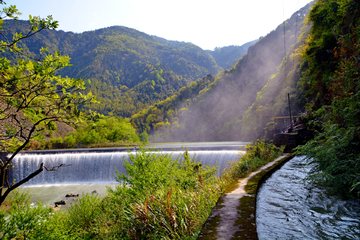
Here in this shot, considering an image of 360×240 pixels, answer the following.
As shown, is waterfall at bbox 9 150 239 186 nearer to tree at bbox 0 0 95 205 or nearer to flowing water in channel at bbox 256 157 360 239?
flowing water in channel at bbox 256 157 360 239

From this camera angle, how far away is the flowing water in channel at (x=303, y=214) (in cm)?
318

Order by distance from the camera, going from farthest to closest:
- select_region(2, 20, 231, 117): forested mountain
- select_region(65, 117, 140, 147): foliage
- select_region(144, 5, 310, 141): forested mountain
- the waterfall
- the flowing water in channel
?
1. select_region(2, 20, 231, 117): forested mountain
2. select_region(144, 5, 310, 141): forested mountain
3. select_region(65, 117, 140, 147): foliage
4. the waterfall
5. the flowing water in channel

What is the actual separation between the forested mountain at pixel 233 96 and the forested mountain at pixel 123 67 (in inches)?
1657

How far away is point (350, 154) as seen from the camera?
13.6 ft

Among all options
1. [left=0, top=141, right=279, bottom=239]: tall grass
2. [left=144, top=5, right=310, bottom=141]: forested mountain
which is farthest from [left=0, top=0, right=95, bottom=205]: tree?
[left=144, top=5, right=310, bottom=141]: forested mountain

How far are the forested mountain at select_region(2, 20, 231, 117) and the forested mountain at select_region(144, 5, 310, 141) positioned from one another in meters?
42.1

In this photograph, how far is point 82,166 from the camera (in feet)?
60.0

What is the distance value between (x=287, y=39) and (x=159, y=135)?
63.7m

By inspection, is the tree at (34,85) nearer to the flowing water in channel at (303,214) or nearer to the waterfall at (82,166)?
the flowing water in channel at (303,214)

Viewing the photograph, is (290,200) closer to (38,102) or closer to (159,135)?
(38,102)

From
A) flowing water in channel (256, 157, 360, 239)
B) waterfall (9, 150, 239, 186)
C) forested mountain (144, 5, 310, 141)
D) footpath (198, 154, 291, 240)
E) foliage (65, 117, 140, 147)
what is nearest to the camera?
footpath (198, 154, 291, 240)

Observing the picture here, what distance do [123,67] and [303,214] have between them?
17833 centimetres

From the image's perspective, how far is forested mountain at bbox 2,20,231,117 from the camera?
135125 mm

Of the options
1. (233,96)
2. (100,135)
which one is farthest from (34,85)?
(233,96)
